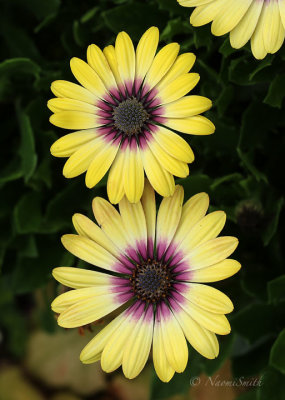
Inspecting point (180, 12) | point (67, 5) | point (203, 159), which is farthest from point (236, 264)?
point (67, 5)

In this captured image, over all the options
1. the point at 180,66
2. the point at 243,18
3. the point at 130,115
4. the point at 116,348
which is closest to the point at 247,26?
the point at 243,18

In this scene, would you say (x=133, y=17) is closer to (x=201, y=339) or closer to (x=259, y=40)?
(x=259, y=40)

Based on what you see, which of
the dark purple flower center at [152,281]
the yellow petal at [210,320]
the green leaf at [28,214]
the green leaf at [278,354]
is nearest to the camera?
the yellow petal at [210,320]

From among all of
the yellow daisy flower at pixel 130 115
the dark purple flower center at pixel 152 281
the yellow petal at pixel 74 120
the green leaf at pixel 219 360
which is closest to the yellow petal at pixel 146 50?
the yellow daisy flower at pixel 130 115

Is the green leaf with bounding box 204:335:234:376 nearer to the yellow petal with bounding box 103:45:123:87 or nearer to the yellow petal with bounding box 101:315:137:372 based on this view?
the yellow petal with bounding box 101:315:137:372

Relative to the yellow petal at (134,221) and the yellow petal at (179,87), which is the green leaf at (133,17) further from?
the yellow petal at (134,221)

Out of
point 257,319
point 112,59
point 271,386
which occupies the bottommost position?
point 271,386
